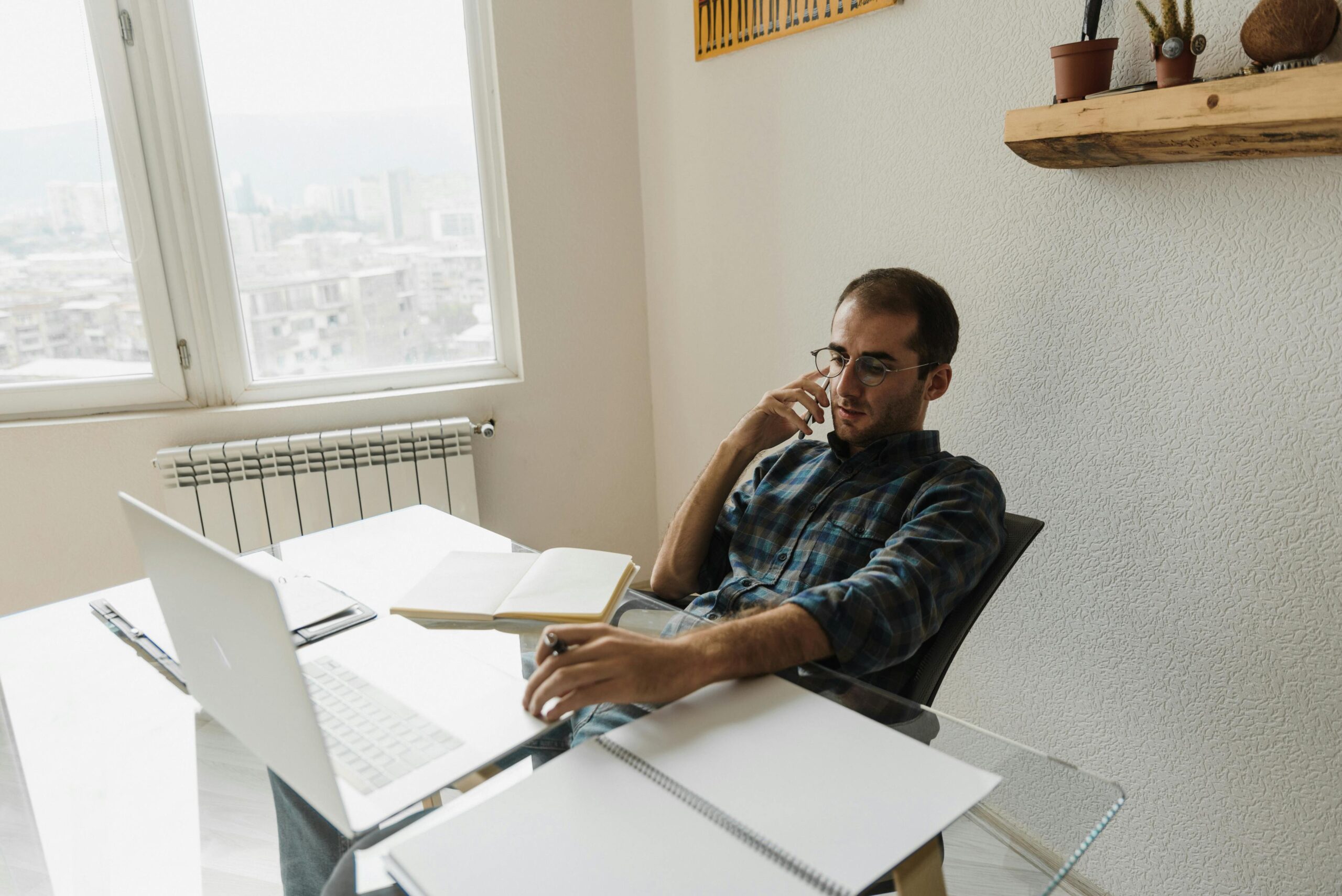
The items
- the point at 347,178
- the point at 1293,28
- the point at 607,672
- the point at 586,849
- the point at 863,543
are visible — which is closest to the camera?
the point at 586,849

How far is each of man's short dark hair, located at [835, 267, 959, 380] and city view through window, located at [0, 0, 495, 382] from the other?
5.31ft

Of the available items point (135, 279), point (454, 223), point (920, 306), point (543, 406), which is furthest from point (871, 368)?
point (135, 279)

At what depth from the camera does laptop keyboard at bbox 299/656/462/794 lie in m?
0.95

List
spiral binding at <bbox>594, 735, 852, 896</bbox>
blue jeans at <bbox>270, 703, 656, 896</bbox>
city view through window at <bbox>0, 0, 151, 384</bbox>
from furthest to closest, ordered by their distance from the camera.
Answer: city view through window at <bbox>0, 0, 151, 384</bbox>
blue jeans at <bbox>270, 703, 656, 896</bbox>
spiral binding at <bbox>594, 735, 852, 896</bbox>

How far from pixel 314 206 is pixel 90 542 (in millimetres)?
1128

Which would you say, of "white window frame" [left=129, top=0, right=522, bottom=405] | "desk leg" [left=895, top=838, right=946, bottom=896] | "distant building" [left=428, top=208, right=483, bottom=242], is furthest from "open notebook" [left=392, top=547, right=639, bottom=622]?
"distant building" [left=428, top=208, right=483, bottom=242]

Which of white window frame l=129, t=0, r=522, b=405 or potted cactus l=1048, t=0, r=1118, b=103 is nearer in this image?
potted cactus l=1048, t=0, r=1118, b=103

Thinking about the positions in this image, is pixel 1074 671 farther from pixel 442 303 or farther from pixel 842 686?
pixel 442 303

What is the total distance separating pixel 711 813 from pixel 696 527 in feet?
2.75

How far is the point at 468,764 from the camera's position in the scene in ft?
3.11

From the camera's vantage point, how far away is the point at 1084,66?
1320 millimetres

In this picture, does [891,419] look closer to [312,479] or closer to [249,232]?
[312,479]

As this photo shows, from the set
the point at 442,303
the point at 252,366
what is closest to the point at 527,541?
the point at 442,303

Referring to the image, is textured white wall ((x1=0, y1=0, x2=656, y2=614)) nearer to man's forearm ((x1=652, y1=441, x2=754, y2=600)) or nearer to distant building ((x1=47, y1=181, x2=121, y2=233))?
distant building ((x1=47, y1=181, x2=121, y2=233))
